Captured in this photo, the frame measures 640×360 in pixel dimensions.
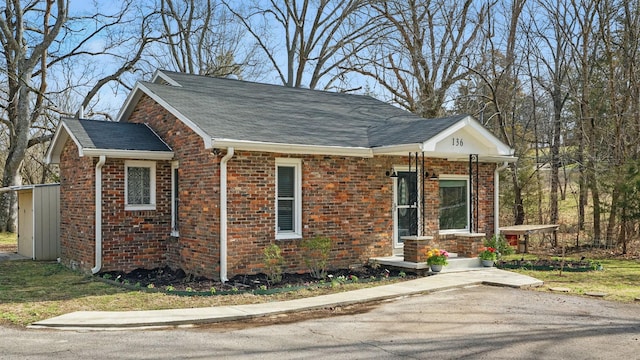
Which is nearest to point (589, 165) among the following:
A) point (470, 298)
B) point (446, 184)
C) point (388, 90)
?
point (446, 184)

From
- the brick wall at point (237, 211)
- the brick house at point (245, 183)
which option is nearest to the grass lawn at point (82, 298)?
the brick house at point (245, 183)

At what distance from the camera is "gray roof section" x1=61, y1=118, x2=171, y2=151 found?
39.9 ft

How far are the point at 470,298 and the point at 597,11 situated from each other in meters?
13.2

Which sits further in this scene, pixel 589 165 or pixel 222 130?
pixel 589 165

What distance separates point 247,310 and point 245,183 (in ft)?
10.3

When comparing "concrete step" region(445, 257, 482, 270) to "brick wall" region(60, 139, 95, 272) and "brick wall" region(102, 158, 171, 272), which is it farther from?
"brick wall" region(60, 139, 95, 272)

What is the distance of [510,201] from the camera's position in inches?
822

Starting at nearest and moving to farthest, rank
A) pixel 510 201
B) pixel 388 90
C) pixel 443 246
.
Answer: pixel 443 246 < pixel 510 201 < pixel 388 90

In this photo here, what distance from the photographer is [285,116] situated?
44.4 feet

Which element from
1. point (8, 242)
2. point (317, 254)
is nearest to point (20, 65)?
→ point (8, 242)

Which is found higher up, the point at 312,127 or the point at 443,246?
the point at 312,127

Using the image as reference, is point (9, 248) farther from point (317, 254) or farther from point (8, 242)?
point (317, 254)

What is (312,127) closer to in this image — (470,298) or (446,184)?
(446,184)

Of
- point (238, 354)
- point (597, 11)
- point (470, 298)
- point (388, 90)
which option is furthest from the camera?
point (388, 90)
